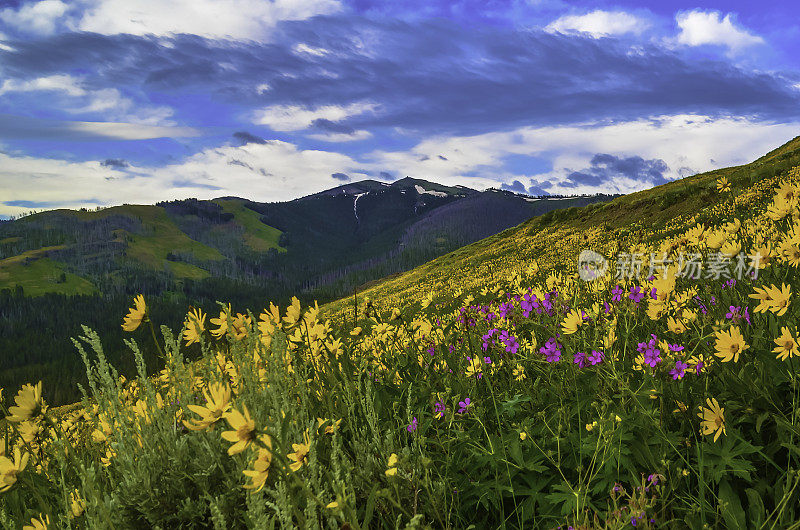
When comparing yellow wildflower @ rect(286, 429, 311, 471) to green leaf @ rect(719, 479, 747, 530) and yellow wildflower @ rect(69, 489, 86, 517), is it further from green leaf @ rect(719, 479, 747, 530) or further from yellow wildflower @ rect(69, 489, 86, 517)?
green leaf @ rect(719, 479, 747, 530)

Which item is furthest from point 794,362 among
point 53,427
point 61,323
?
point 61,323

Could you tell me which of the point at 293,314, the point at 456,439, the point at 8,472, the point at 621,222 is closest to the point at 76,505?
the point at 8,472

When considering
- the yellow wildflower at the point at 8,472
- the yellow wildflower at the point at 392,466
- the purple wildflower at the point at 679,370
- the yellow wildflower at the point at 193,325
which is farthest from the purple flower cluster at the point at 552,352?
the yellow wildflower at the point at 8,472

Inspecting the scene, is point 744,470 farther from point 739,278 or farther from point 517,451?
point 739,278

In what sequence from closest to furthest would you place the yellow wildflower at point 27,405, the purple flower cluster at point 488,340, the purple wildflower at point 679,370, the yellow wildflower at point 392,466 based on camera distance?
the yellow wildflower at point 392,466 < the purple wildflower at point 679,370 < the yellow wildflower at point 27,405 < the purple flower cluster at point 488,340

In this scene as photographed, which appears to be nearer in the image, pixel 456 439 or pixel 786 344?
pixel 786 344

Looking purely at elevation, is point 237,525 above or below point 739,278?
below

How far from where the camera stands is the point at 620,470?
231 centimetres

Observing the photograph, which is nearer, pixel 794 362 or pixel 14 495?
pixel 794 362

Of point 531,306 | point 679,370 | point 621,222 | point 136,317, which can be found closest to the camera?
point 679,370

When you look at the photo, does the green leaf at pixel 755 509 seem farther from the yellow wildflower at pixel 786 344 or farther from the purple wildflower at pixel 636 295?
the purple wildflower at pixel 636 295

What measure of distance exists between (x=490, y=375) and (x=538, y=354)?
0.43m

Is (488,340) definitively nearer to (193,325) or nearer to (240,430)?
(193,325)

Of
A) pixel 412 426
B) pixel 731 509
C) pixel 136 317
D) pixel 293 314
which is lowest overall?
pixel 731 509
